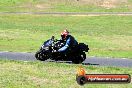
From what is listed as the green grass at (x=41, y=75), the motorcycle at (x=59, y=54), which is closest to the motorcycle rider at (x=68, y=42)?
the motorcycle at (x=59, y=54)

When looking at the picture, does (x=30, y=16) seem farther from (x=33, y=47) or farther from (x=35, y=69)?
(x=35, y=69)

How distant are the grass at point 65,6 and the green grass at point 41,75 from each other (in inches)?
2152

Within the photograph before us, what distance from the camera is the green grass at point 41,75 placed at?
16062 mm

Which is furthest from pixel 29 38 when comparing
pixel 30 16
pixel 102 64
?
pixel 30 16

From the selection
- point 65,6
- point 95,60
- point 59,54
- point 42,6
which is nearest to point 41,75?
point 59,54

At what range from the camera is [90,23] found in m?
58.0

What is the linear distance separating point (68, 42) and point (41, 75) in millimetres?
5690

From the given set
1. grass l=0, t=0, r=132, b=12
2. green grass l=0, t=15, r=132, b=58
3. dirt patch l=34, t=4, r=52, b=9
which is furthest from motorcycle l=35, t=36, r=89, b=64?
dirt patch l=34, t=4, r=52, b=9

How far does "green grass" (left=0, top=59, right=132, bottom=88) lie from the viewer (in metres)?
16.1

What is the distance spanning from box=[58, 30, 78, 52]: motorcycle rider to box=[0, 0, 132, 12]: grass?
5181 cm

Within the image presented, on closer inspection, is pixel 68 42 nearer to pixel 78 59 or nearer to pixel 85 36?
pixel 78 59

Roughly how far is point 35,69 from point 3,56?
6.49 m

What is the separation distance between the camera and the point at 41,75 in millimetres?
18219

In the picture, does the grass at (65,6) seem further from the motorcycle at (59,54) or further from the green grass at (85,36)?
the motorcycle at (59,54)
